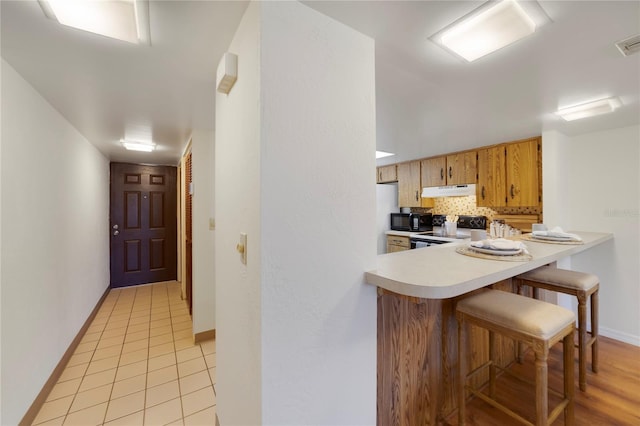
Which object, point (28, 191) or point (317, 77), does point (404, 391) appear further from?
point (28, 191)

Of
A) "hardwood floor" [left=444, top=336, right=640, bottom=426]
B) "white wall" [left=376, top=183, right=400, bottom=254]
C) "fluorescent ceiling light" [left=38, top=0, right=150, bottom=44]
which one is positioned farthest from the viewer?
"white wall" [left=376, top=183, right=400, bottom=254]

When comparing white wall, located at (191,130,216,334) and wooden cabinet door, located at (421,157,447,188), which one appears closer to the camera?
white wall, located at (191,130,216,334)

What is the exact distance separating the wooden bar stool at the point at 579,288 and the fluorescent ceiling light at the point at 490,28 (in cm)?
177

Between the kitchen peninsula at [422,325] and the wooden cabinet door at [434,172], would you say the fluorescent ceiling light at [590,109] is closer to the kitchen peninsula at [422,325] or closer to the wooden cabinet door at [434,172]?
the kitchen peninsula at [422,325]

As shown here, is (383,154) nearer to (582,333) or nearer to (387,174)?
(387,174)

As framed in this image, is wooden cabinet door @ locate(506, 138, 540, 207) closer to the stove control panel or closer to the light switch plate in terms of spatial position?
the stove control panel

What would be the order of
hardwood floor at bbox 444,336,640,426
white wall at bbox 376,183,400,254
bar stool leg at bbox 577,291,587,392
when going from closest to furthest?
hardwood floor at bbox 444,336,640,426 < bar stool leg at bbox 577,291,587,392 < white wall at bbox 376,183,400,254

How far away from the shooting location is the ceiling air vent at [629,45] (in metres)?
1.25

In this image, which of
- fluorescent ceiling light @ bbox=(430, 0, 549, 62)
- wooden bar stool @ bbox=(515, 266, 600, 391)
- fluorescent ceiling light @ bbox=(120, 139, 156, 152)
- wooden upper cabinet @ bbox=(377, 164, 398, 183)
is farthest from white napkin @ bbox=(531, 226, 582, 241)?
fluorescent ceiling light @ bbox=(120, 139, 156, 152)

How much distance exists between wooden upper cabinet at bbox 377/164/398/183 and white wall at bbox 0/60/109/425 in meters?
4.32

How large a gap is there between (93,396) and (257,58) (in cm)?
253

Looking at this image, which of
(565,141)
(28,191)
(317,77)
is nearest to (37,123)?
(28,191)

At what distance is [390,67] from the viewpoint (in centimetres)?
150

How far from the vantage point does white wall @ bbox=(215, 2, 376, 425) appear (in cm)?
91
